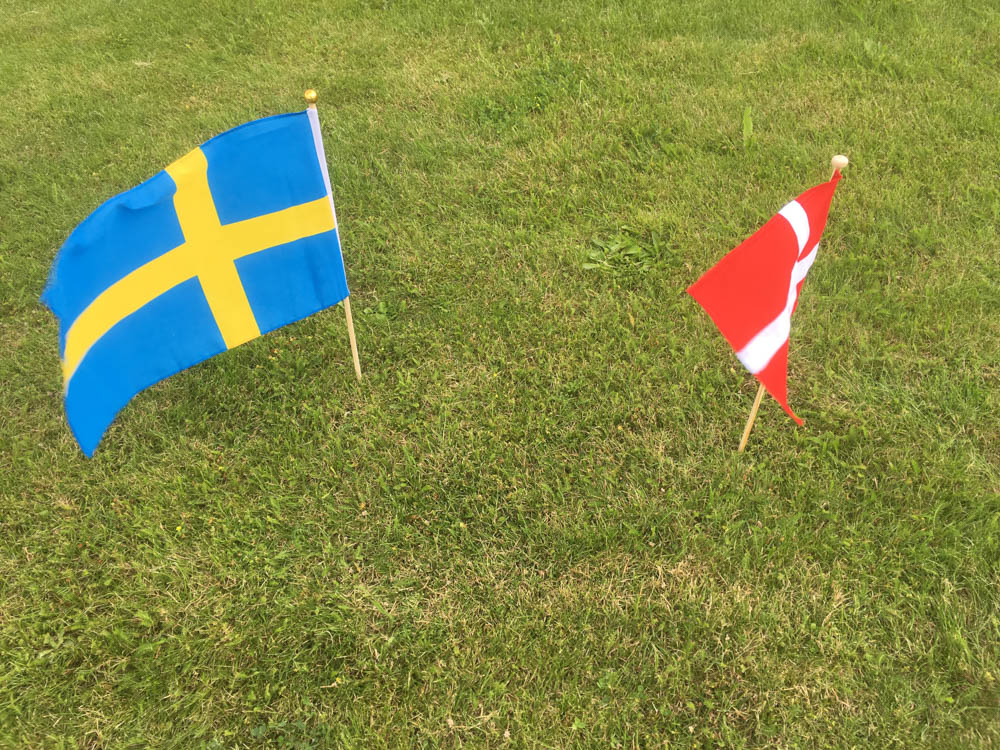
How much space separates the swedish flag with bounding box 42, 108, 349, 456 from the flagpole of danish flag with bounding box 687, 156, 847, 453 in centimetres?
151

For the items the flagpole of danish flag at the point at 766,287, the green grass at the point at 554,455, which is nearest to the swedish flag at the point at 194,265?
the green grass at the point at 554,455

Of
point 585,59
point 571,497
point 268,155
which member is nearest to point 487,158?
point 585,59

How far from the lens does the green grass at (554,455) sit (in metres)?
2.39

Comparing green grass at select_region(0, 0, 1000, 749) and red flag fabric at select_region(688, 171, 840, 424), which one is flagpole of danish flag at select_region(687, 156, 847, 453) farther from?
green grass at select_region(0, 0, 1000, 749)

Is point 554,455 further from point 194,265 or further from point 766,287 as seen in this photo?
point 194,265

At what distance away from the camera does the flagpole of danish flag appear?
2.22 metres

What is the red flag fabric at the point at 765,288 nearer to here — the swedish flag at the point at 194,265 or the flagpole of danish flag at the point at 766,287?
the flagpole of danish flag at the point at 766,287

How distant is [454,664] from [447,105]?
3904 mm

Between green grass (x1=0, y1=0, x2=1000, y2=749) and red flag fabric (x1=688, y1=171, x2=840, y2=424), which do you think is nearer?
red flag fabric (x1=688, y1=171, x2=840, y2=424)

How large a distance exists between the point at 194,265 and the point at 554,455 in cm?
164

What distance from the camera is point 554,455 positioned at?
3.03 m

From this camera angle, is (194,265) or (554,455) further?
(554,455)

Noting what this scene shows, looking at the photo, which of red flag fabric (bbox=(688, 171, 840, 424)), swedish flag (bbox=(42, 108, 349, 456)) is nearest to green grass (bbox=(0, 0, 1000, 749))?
swedish flag (bbox=(42, 108, 349, 456))

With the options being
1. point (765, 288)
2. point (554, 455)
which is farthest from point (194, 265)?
point (765, 288)
